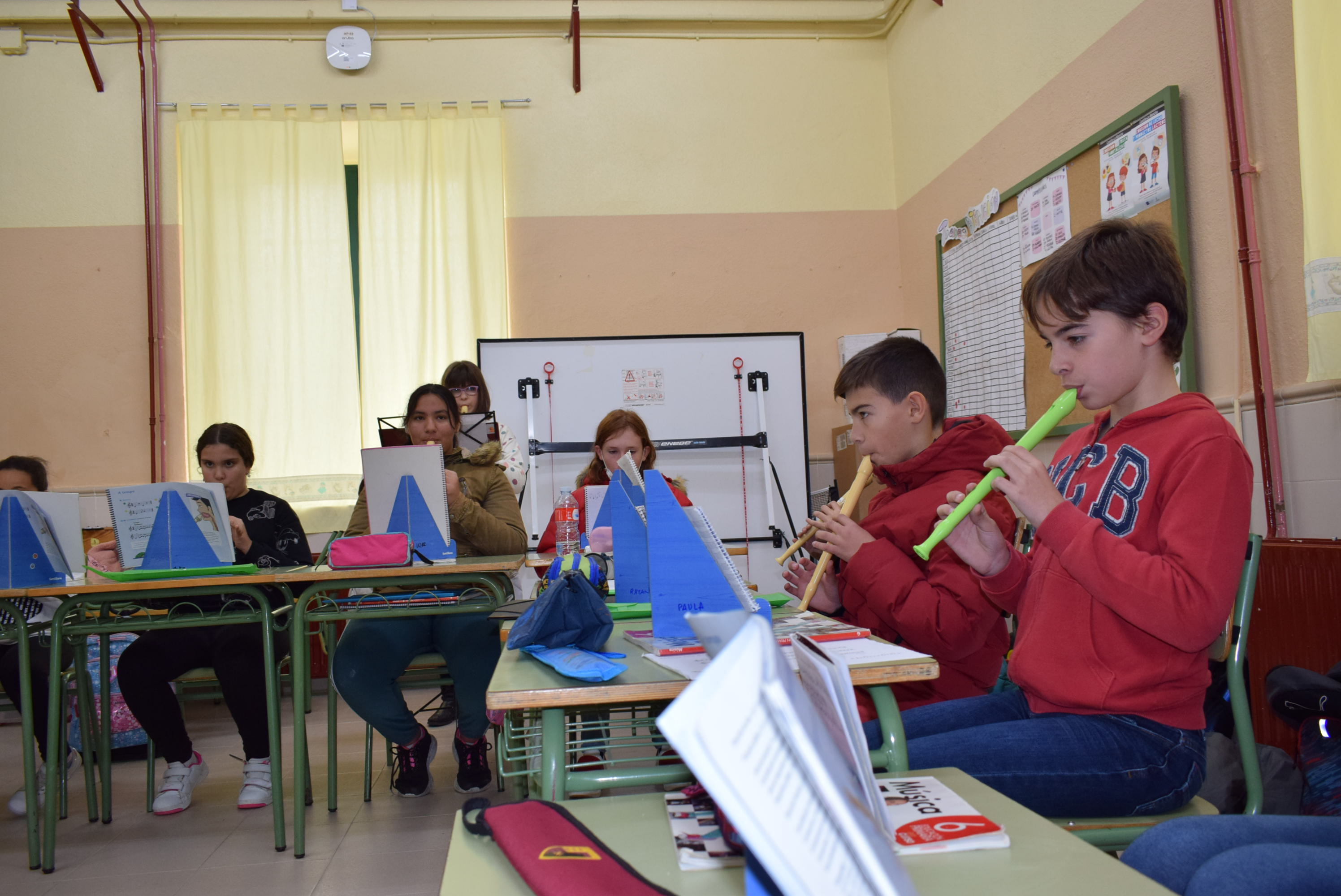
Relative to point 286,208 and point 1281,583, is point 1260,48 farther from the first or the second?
point 286,208

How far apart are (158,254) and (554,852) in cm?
510

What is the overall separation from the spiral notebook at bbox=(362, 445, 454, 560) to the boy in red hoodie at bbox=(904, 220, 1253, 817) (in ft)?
5.18

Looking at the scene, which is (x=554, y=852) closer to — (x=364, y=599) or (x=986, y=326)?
(x=364, y=599)

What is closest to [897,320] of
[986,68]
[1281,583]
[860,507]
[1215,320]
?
[860,507]

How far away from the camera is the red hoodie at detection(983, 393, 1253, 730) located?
1.12 meters

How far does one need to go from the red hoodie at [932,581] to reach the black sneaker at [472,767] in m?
1.50

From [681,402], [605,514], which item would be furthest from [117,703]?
[681,402]

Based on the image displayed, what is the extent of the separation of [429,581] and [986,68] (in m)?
3.25

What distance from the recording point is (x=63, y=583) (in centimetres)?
242

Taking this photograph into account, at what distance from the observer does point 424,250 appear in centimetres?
495

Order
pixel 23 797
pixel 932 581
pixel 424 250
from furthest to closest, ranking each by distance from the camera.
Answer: pixel 424 250 < pixel 23 797 < pixel 932 581

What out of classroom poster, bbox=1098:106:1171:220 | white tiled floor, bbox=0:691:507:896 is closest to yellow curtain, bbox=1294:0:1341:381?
classroom poster, bbox=1098:106:1171:220

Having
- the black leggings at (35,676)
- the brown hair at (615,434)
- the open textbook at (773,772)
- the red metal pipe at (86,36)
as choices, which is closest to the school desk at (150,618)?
the black leggings at (35,676)

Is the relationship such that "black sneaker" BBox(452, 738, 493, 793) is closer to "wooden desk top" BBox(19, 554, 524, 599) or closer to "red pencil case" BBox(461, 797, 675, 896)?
"wooden desk top" BBox(19, 554, 524, 599)
